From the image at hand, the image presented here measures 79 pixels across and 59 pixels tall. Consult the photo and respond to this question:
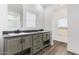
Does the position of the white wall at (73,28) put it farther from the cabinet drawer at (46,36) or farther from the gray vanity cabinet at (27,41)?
the gray vanity cabinet at (27,41)

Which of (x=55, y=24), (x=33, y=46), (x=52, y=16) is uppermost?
(x=52, y=16)

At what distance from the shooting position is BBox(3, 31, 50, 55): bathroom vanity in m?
1.30

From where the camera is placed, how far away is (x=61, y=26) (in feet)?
4.97

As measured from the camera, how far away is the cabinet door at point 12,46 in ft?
4.20

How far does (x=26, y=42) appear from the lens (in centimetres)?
145

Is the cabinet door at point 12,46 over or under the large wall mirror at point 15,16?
under

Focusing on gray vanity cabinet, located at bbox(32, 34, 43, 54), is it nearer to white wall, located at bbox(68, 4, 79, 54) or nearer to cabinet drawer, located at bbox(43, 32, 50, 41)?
cabinet drawer, located at bbox(43, 32, 50, 41)

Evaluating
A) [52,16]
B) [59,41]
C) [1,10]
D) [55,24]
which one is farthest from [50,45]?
[1,10]

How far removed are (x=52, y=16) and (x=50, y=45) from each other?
0.51 m

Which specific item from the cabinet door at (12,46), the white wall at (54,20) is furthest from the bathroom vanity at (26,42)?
the white wall at (54,20)

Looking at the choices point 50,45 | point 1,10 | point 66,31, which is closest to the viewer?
point 1,10

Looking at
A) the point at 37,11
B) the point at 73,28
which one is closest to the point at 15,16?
the point at 37,11

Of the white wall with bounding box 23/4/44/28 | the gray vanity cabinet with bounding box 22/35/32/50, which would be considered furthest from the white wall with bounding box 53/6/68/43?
the gray vanity cabinet with bounding box 22/35/32/50
